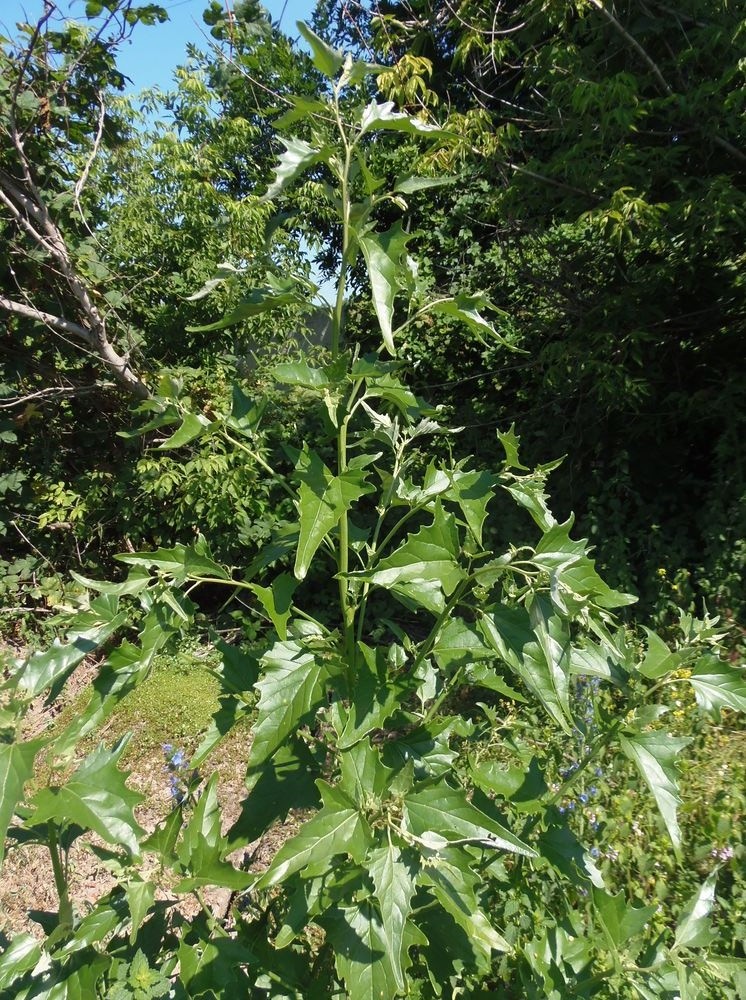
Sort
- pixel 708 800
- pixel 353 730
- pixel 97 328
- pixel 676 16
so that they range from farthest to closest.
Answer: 1. pixel 97 328
2. pixel 676 16
3. pixel 708 800
4. pixel 353 730

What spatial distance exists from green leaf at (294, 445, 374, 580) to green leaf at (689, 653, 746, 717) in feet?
1.88

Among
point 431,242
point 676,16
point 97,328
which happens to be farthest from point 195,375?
point 676,16

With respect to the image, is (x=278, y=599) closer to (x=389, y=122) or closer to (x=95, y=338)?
(x=389, y=122)

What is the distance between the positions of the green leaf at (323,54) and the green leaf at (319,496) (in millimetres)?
568

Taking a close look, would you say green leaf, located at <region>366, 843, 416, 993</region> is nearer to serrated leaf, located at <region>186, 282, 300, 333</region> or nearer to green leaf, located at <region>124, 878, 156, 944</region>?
green leaf, located at <region>124, 878, 156, 944</region>

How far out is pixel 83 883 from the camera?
2.75 m

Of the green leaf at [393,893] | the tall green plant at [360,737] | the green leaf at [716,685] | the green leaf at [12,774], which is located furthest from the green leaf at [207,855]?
the green leaf at [716,685]

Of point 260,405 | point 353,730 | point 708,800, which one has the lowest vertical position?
point 708,800

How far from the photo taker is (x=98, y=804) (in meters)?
0.92

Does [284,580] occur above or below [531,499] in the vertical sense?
above

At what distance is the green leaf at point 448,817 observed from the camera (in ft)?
2.99

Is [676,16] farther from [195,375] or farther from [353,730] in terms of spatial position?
[353,730]

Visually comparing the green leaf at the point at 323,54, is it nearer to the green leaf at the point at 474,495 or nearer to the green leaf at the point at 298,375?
the green leaf at the point at 298,375

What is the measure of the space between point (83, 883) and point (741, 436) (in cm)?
425
